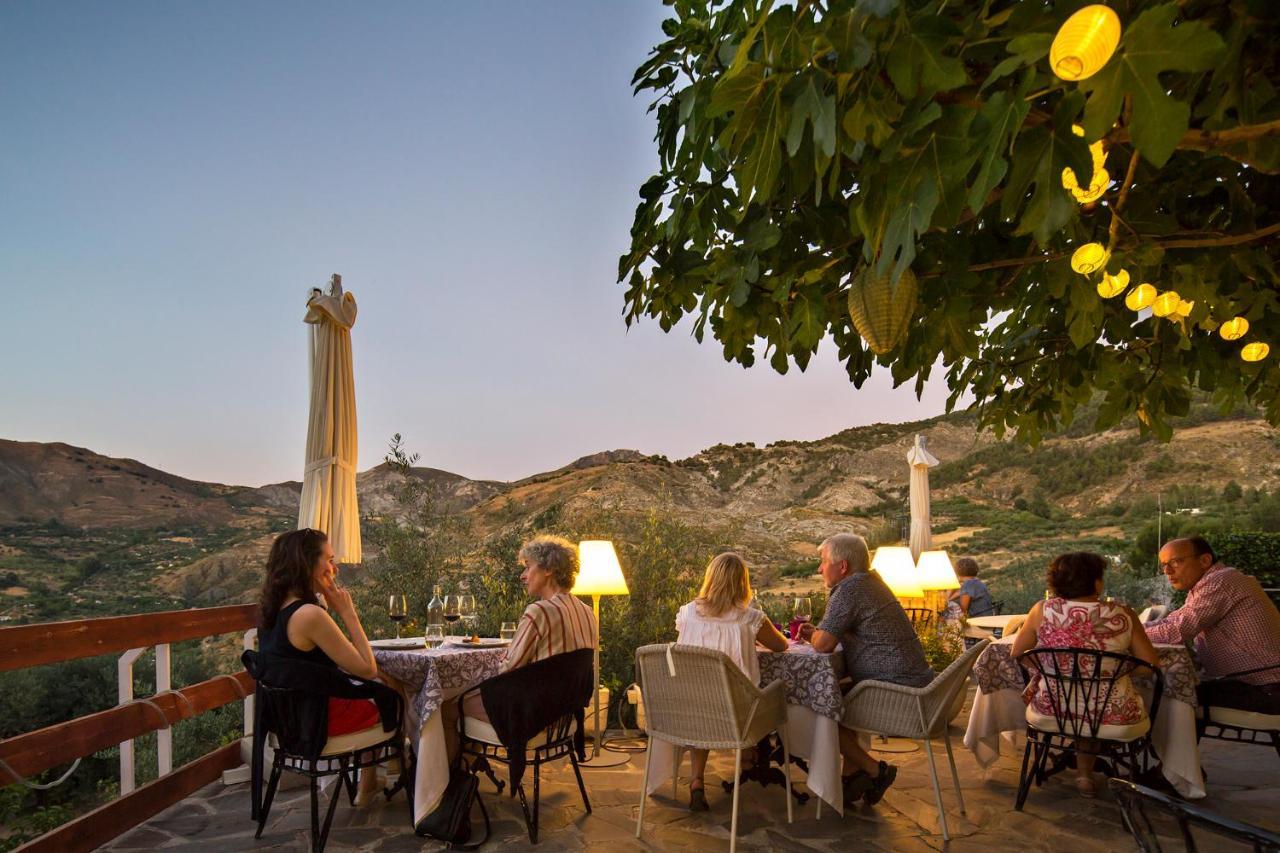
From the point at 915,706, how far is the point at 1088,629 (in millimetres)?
912

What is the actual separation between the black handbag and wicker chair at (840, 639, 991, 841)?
175 centimetres

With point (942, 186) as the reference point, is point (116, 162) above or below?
above

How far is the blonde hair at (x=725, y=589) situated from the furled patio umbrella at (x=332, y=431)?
7.36ft

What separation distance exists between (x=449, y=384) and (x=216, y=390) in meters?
3.42

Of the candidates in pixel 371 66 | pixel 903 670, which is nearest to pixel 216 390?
pixel 371 66

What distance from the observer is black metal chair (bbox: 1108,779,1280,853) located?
1.06 metres

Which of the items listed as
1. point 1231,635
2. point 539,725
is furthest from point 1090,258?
point 1231,635

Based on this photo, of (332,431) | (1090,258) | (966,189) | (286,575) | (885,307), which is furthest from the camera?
(332,431)

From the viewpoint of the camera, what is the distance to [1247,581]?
4137 millimetres

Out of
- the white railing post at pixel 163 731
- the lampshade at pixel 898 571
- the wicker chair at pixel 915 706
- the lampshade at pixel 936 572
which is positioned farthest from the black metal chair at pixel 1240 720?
the white railing post at pixel 163 731

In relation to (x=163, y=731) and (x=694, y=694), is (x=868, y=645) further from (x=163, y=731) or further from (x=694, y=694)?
(x=163, y=731)

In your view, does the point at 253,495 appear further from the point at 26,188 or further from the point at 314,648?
the point at 314,648

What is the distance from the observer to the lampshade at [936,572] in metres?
6.30

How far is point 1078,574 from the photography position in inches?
161
